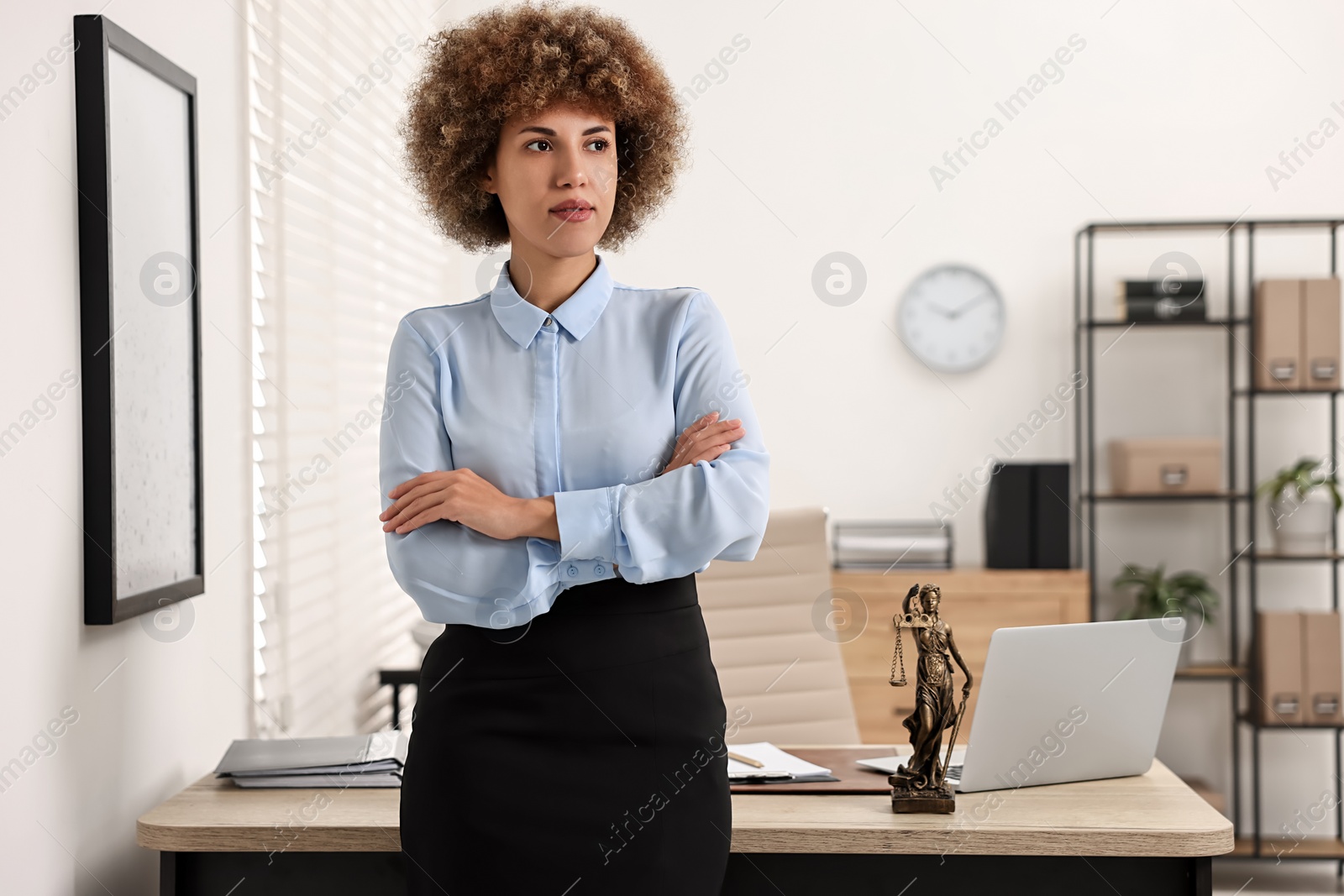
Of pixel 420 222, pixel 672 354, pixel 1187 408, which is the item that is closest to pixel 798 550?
pixel 672 354

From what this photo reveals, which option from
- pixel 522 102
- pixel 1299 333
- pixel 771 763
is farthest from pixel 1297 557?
pixel 522 102

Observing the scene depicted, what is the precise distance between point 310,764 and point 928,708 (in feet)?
2.93

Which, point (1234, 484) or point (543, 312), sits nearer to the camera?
point (543, 312)

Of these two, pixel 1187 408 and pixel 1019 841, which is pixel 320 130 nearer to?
pixel 1019 841

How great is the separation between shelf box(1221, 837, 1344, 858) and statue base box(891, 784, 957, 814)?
258 centimetres

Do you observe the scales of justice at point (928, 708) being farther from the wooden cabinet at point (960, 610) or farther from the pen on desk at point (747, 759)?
the wooden cabinet at point (960, 610)

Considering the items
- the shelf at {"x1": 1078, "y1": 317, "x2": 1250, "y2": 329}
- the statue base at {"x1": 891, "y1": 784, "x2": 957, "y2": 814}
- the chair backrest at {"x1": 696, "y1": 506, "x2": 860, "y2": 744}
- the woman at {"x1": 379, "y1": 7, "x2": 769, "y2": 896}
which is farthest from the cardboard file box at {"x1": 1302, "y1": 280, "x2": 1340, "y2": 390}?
the woman at {"x1": 379, "y1": 7, "x2": 769, "y2": 896}

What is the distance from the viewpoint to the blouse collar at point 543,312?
54.9 inches

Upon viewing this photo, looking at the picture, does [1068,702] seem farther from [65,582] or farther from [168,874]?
[65,582]

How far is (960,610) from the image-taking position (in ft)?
11.5

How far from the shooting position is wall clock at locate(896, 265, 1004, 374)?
12.6 feet

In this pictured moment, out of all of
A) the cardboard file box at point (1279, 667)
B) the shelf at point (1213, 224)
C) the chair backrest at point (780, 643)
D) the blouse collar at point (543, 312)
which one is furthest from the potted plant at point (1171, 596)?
the blouse collar at point (543, 312)

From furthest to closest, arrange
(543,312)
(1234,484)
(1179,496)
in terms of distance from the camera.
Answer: (1234,484) < (1179,496) < (543,312)

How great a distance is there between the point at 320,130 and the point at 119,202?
101cm
